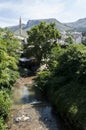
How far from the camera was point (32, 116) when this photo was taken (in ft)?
81.6

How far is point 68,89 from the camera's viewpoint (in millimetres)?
26781

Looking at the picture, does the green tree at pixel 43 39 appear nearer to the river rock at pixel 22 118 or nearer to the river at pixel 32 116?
the river at pixel 32 116

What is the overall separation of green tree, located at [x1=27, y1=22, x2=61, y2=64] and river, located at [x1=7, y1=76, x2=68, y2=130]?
20.9 metres

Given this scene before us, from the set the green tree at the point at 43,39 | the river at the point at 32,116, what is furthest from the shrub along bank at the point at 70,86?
the green tree at the point at 43,39

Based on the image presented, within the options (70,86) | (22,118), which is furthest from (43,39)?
(22,118)

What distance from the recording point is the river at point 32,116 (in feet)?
73.4

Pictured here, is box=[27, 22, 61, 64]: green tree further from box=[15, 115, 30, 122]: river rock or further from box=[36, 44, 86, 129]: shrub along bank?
box=[15, 115, 30, 122]: river rock

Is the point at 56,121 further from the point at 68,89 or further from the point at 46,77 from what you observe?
the point at 46,77

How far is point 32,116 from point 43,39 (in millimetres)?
31561

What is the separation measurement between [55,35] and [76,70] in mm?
25873

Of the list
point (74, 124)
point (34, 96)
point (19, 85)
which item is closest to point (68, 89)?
point (74, 124)

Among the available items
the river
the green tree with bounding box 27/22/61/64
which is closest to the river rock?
the river

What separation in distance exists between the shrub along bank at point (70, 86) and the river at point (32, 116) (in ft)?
3.30

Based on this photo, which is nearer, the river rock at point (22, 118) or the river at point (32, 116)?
the river at point (32, 116)
